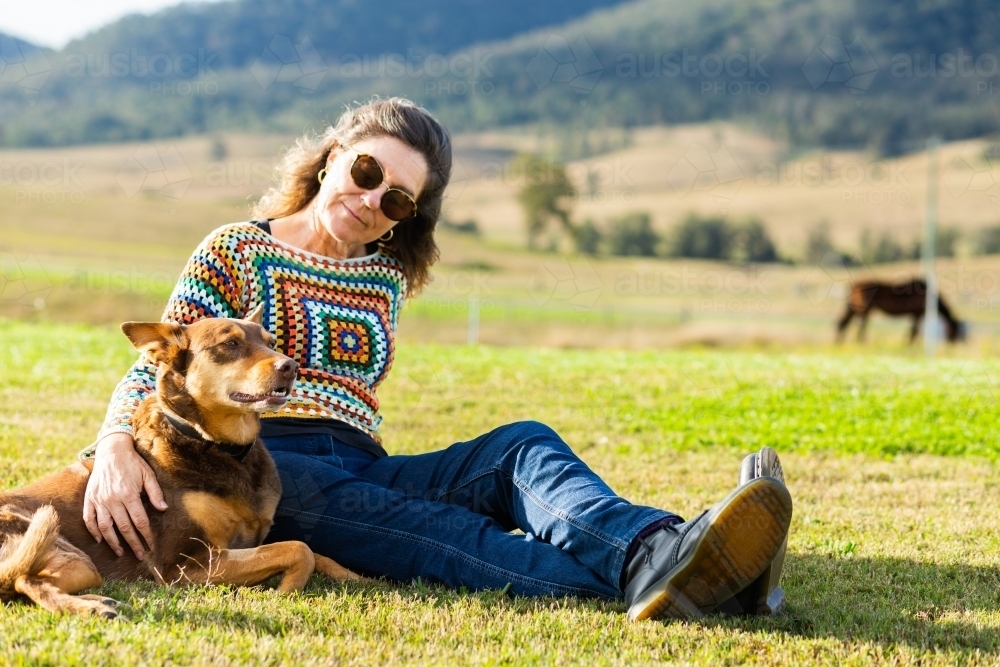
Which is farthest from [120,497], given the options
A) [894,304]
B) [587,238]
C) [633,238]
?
[633,238]

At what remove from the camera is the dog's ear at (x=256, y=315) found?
4.59 meters

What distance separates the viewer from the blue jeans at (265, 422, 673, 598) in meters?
4.12

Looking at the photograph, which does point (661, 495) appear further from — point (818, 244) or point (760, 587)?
point (818, 244)

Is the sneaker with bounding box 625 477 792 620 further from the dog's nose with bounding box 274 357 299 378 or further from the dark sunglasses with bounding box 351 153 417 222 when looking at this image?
the dark sunglasses with bounding box 351 153 417 222

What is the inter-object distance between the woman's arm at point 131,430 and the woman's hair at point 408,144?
0.77 metres

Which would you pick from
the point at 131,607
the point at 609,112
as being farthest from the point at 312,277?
the point at 609,112

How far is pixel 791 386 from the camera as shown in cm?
1185

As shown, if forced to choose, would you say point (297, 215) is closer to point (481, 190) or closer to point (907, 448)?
point (907, 448)

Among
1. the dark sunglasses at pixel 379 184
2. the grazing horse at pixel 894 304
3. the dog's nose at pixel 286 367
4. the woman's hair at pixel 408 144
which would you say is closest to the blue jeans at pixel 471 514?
the dog's nose at pixel 286 367

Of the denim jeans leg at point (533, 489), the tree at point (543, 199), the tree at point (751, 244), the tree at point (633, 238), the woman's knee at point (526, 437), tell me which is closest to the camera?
the denim jeans leg at point (533, 489)

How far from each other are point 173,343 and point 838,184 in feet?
258

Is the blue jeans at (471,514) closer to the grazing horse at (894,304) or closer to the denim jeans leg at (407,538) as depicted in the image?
the denim jeans leg at (407,538)

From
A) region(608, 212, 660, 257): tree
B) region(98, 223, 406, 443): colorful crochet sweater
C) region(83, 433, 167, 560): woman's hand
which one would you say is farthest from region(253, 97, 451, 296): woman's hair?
region(608, 212, 660, 257): tree

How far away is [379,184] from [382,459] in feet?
4.59
